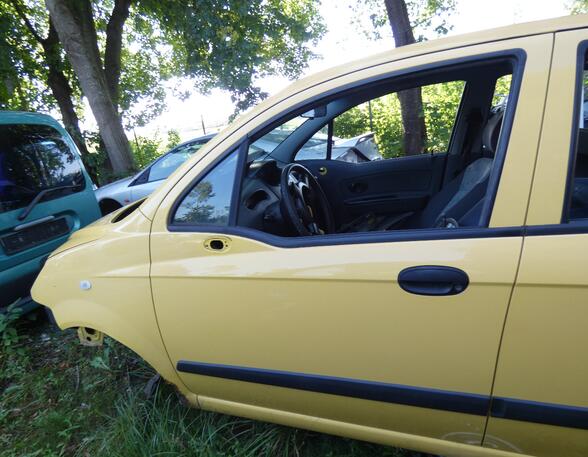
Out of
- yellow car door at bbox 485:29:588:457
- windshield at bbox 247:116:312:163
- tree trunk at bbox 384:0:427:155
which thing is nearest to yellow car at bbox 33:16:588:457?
yellow car door at bbox 485:29:588:457

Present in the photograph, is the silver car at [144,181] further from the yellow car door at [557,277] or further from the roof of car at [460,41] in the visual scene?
the yellow car door at [557,277]

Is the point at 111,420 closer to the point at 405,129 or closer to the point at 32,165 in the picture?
the point at 32,165

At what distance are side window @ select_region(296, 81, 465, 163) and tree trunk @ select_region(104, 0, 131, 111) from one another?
5.66 metres

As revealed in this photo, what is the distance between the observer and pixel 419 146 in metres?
6.04

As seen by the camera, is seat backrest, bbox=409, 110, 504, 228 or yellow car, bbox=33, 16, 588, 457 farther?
seat backrest, bbox=409, 110, 504, 228

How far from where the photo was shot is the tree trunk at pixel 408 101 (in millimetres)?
5480

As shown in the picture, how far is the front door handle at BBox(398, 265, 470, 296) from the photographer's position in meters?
1.12

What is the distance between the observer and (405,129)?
6.00m

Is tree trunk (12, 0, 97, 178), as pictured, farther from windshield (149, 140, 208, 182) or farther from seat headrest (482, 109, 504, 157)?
seat headrest (482, 109, 504, 157)

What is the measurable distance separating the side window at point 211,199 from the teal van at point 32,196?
A: 1.93 m

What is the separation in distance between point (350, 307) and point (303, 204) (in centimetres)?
77

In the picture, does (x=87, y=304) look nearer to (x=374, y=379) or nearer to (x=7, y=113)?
(x=374, y=379)

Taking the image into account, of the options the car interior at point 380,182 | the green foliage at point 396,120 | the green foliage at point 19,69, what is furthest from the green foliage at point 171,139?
the car interior at point 380,182

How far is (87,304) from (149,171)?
169 inches
